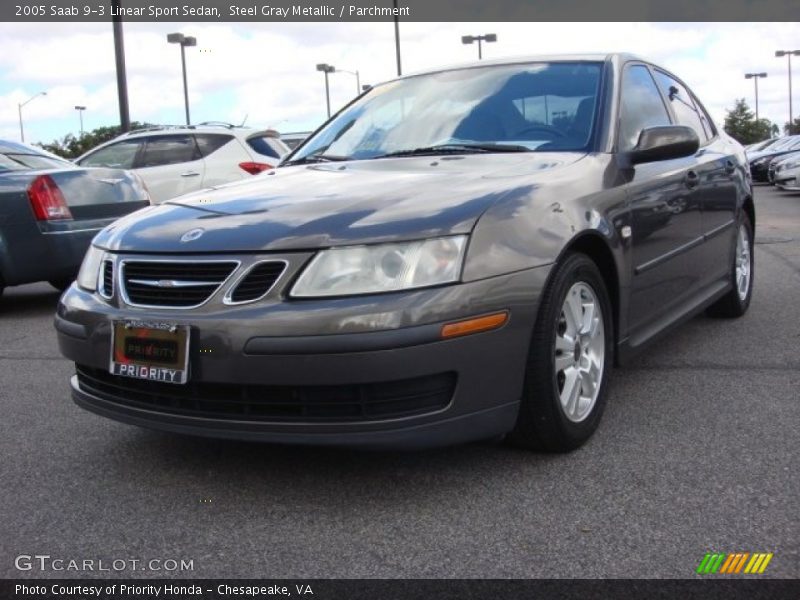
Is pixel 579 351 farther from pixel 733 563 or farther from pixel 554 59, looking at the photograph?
pixel 554 59

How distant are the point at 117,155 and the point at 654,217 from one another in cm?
894

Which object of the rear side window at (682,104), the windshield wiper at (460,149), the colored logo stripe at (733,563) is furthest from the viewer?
the rear side window at (682,104)

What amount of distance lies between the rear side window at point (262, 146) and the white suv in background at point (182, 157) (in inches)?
0.6

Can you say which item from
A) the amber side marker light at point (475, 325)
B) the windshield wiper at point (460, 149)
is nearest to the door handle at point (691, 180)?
the windshield wiper at point (460, 149)

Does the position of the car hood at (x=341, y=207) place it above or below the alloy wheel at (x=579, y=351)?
above

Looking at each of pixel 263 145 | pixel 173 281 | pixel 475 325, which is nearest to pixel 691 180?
pixel 475 325

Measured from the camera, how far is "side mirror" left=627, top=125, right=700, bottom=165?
384 centimetres

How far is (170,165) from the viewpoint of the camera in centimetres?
1139

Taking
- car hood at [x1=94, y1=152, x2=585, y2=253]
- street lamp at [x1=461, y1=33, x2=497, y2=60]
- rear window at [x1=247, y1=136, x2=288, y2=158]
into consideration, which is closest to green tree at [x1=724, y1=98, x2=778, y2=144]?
street lamp at [x1=461, y1=33, x2=497, y2=60]

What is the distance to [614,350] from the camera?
12.3 feet

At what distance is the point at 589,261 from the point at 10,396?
293 cm

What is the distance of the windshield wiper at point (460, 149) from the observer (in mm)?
3832
